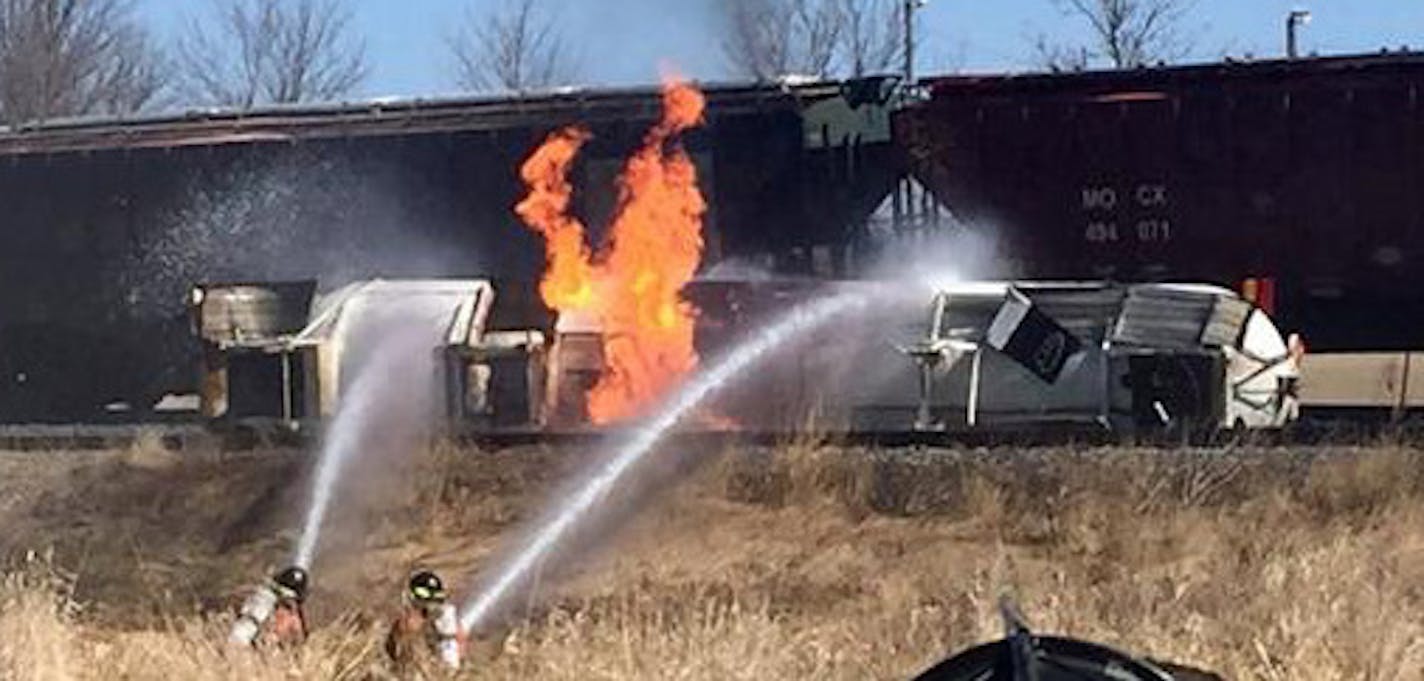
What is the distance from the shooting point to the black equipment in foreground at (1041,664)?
3768 mm

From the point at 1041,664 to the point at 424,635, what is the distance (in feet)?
17.4

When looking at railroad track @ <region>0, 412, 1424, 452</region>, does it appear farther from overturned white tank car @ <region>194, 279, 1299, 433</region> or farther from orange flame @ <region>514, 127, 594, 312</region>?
orange flame @ <region>514, 127, 594, 312</region>

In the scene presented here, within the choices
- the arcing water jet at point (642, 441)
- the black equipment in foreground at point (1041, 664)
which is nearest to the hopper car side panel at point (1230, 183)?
the arcing water jet at point (642, 441)

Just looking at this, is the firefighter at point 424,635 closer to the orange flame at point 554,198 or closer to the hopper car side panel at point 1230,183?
the hopper car side panel at point 1230,183

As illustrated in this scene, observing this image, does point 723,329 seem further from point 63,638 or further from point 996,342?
point 63,638

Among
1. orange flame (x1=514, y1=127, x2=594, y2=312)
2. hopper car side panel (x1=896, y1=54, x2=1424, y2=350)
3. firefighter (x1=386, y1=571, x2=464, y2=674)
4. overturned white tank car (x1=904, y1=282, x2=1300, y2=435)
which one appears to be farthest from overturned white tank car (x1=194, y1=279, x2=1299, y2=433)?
firefighter (x1=386, y1=571, x2=464, y2=674)

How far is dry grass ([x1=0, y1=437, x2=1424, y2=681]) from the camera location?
7.98m

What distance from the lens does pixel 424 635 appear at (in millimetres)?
8812

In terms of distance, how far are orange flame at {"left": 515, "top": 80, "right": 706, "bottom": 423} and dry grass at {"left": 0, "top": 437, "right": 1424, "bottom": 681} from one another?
349cm

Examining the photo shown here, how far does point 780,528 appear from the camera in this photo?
15711 millimetres

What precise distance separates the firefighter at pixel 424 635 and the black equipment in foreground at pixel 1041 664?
4776mm

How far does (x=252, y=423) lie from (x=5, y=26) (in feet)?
140

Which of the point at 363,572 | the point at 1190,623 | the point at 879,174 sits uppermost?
the point at 879,174

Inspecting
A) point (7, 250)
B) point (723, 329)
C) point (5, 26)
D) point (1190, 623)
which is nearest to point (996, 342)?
point (723, 329)
